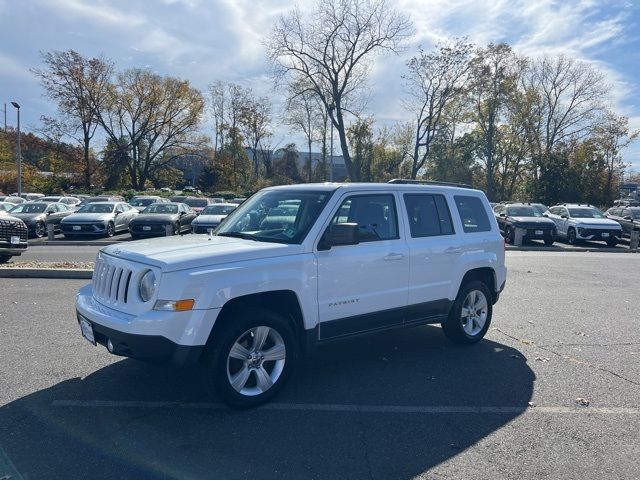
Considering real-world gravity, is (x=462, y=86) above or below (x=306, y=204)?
above

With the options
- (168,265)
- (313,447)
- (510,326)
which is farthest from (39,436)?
(510,326)

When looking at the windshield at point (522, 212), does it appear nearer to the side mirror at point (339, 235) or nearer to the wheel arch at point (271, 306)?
the side mirror at point (339, 235)

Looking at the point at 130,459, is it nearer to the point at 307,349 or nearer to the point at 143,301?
the point at 143,301

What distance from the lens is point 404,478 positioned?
11.0 feet

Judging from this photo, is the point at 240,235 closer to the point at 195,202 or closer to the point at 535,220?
the point at 535,220

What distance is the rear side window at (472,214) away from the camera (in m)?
6.25

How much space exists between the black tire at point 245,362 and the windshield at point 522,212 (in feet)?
64.3

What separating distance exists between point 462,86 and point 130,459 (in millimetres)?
44526

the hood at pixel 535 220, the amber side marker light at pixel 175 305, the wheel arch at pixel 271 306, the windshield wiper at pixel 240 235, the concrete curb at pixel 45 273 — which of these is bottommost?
the concrete curb at pixel 45 273

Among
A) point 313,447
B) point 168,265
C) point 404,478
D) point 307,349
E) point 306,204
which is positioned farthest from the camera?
point 306,204

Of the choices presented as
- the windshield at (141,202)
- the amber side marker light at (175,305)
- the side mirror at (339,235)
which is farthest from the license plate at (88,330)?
the windshield at (141,202)

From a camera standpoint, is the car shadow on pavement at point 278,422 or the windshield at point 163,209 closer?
the car shadow on pavement at point 278,422

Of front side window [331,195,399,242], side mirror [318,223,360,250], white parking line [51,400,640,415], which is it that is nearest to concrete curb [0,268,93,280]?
white parking line [51,400,640,415]

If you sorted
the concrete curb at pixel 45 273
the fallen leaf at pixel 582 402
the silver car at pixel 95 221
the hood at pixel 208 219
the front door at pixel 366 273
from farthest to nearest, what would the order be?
the silver car at pixel 95 221 < the hood at pixel 208 219 < the concrete curb at pixel 45 273 < the front door at pixel 366 273 < the fallen leaf at pixel 582 402
